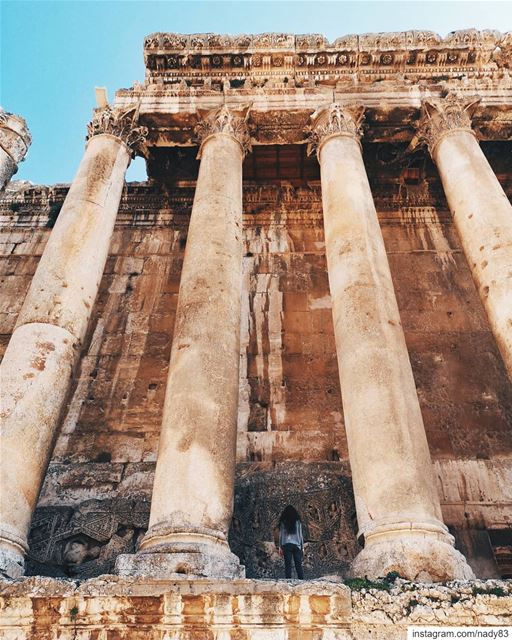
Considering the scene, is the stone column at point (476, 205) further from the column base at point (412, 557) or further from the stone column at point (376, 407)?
the column base at point (412, 557)

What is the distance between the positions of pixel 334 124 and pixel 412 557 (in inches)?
371

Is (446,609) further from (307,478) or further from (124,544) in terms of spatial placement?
(124,544)

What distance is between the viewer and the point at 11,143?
15.6 meters

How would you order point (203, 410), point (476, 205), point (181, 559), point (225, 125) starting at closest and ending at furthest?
1. point (181, 559)
2. point (203, 410)
3. point (476, 205)
4. point (225, 125)

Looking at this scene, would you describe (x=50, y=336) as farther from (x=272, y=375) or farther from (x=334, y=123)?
(x=334, y=123)

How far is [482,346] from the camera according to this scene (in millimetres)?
13094

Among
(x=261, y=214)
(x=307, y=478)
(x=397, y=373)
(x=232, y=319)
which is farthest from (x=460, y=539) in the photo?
(x=261, y=214)

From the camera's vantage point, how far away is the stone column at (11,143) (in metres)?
15.5

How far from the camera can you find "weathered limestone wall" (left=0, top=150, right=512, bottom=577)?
1015 cm

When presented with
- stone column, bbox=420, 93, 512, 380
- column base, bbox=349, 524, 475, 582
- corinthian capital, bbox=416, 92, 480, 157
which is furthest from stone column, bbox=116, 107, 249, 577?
corinthian capital, bbox=416, 92, 480, 157

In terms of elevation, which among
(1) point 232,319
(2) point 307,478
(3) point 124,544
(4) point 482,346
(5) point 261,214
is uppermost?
(5) point 261,214

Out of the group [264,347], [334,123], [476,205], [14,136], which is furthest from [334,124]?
[14,136]

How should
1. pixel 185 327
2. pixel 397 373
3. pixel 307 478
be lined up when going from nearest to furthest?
pixel 397 373 → pixel 185 327 → pixel 307 478

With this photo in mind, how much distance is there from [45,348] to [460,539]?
304 inches
